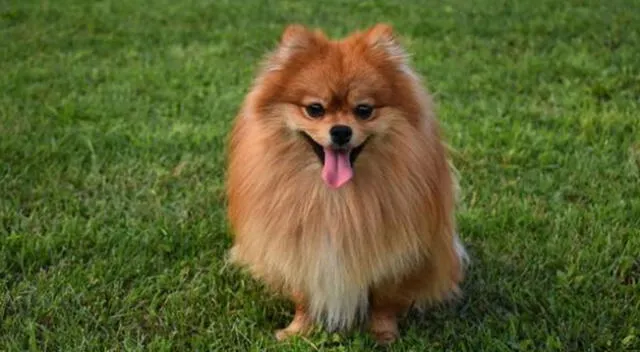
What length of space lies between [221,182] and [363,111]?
1.78 metres

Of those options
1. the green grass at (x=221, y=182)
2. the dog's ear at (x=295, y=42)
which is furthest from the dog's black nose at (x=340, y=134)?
the green grass at (x=221, y=182)

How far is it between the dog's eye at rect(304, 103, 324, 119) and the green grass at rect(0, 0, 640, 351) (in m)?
0.86

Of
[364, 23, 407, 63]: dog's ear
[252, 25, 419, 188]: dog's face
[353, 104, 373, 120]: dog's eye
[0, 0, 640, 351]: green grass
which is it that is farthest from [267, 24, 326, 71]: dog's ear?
[0, 0, 640, 351]: green grass

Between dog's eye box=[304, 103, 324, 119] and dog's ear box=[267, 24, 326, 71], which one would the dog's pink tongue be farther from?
dog's ear box=[267, 24, 326, 71]

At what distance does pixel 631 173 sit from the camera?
13.5 feet

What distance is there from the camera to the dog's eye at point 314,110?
247 centimetres

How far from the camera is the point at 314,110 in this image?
247cm

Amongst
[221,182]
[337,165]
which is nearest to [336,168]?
[337,165]

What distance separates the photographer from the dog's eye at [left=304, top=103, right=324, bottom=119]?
2469mm

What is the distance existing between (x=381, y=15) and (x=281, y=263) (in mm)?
5550

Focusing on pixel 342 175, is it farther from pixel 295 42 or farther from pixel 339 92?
pixel 295 42

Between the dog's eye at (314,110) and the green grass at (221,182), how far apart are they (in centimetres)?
86

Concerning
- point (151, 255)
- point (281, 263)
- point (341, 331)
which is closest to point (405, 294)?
point (341, 331)

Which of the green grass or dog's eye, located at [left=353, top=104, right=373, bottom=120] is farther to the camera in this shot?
the green grass
